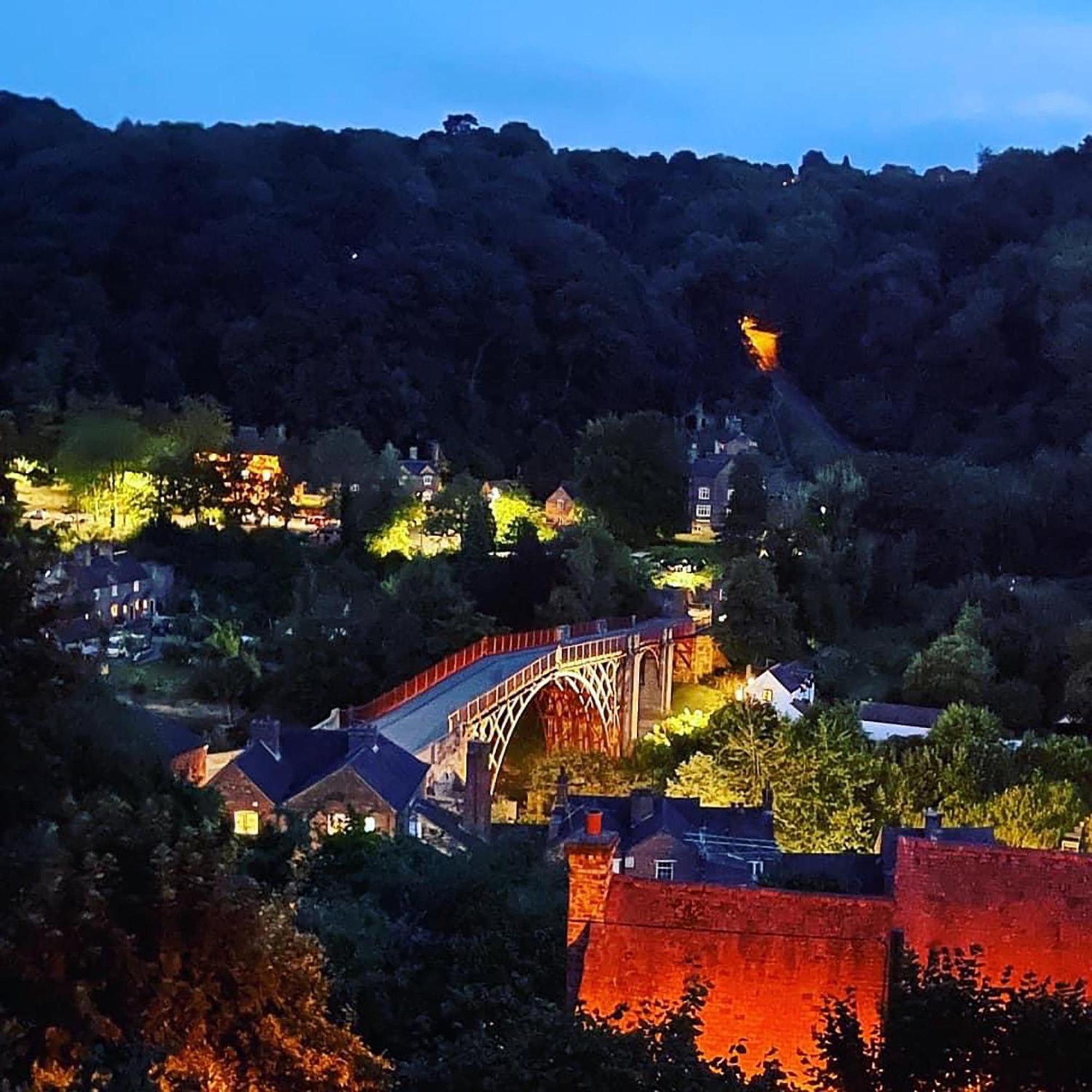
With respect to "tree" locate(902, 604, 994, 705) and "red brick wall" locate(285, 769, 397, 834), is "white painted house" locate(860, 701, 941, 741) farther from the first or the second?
"red brick wall" locate(285, 769, 397, 834)

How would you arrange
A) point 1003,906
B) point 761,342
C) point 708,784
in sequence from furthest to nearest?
point 761,342, point 708,784, point 1003,906

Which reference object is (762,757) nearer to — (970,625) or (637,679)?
(637,679)

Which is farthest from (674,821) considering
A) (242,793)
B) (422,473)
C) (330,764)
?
(422,473)

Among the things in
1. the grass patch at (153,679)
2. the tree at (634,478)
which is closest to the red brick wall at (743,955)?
the grass patch at (153,679)

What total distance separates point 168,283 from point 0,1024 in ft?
224

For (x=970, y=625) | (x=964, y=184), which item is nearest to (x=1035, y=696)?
(x=970, y=625)

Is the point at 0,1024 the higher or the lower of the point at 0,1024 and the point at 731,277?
the lower

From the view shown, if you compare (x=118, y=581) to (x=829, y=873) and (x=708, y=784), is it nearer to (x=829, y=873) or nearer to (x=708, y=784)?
(x=708, y=784)

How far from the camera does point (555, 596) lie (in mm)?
37094

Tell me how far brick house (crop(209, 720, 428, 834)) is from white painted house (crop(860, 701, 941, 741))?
36.5 ft

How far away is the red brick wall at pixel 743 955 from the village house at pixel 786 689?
2213cm

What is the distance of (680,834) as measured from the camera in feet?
62.9

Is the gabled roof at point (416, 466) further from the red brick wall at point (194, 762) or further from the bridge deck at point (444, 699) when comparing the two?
the red brick wall at point (194, 762)

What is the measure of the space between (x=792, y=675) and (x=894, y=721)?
15.3ft
